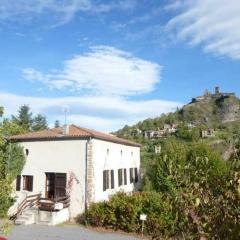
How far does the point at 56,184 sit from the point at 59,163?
140 cm

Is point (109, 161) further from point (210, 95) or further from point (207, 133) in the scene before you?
point (210, 95)

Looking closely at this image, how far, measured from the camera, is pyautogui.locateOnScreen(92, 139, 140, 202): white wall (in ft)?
84.3

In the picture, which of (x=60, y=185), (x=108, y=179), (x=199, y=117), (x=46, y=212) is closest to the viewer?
(x=46, y=212)

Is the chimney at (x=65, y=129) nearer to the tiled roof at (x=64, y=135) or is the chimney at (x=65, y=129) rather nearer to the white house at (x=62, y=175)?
the white house at (x=62, y=175)

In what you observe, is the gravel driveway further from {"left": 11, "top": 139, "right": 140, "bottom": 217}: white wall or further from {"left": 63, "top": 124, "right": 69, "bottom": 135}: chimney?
{"left": 63, "top": 124, "right": 69, "bottom": 135}: chimney

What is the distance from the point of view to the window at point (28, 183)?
26938mm

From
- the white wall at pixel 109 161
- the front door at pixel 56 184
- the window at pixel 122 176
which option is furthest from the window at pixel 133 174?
the front door at pixel 56 184

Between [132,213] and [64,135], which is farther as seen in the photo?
[64,135]

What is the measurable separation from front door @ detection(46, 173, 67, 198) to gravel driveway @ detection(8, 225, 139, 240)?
10.3 feet

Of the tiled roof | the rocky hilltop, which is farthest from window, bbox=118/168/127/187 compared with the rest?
the rocky hilltop

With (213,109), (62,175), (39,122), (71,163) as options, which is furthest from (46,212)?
(213,109)

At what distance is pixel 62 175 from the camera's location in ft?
85.0

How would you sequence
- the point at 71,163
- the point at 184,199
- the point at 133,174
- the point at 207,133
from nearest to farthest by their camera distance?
the point at 184,199 < the point at 71,163 < the point at 133,174 < the point at 207,133

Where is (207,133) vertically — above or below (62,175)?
above
